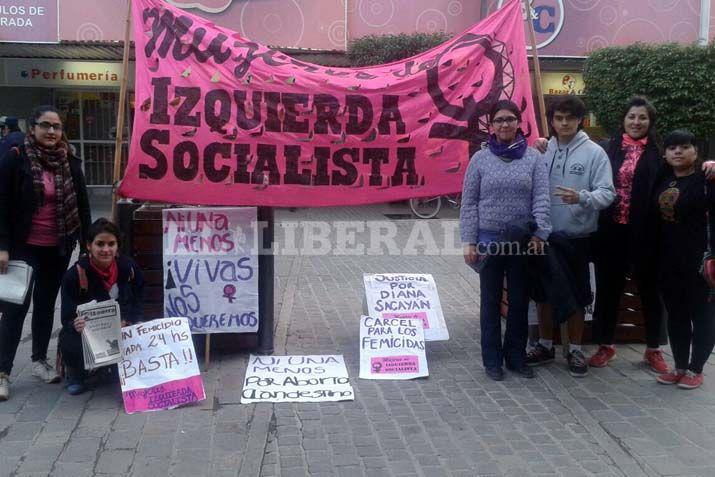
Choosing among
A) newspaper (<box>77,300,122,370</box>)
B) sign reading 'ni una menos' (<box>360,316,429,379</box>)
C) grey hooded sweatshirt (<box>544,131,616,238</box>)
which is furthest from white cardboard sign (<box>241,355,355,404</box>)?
grey hooded sweatshirt (<box>544,131,616,238</box>)

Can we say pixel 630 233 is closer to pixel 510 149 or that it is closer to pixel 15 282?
pixel 510 149

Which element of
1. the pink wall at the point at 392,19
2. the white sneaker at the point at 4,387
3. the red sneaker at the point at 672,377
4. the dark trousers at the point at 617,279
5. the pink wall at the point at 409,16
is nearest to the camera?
the white sneaker at the point at 4,387

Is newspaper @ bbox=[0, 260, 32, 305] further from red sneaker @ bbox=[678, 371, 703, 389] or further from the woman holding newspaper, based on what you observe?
red sneaker @ bbox=[678, 371, 703, 389]

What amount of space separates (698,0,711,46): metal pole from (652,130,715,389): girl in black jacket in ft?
43.0

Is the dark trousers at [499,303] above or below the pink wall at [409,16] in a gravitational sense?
below

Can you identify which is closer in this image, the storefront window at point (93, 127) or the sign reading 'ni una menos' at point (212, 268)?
the sign reading 'ni una menos' at point (212, 268)

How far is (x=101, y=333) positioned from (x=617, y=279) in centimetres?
356

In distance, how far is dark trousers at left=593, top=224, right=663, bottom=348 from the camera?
517 cm

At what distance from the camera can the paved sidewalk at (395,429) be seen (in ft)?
12.5

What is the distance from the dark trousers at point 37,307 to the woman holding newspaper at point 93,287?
0.24m

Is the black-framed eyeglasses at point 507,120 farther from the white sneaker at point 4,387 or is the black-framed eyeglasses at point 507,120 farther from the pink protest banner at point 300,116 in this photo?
the white sneaker at point 4,387

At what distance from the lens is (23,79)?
16453 millimetres

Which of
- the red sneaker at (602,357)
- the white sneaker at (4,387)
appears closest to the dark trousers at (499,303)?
the red sneaker at (602,357)

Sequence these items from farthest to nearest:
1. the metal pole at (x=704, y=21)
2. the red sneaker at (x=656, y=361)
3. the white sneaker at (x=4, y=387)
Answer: the metal pole at (x=704, y=21) < the red sneaker at (x=656, y=361) < the white sneaker at (x=4, y=387)
